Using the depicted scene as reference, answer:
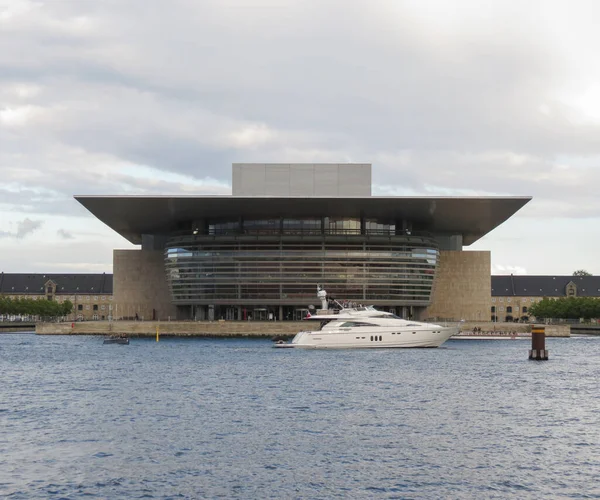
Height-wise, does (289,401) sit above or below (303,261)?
below

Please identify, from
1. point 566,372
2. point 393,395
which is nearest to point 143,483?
point 393,395

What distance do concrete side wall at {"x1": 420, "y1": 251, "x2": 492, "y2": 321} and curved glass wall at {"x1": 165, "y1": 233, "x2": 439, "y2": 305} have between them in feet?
52.9

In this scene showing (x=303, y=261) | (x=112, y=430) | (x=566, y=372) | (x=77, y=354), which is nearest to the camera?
(x=112, y=430)

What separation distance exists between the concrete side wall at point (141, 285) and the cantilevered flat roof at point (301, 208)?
36.7 feet

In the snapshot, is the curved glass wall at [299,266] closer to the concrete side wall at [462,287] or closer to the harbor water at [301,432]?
the concrete side wall at [462,287]

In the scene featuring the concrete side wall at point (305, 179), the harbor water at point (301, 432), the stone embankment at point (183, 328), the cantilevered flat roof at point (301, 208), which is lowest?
the harbor water at point (301, 432)

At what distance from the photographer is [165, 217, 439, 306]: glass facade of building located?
124125 mm

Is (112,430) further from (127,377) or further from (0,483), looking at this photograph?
(127,377)

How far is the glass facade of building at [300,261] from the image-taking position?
407 ft

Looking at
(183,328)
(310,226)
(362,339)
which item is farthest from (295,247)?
(362,339)

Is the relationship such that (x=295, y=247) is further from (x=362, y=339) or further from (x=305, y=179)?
(x=362, y=339)

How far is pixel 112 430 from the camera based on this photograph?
34.3 m

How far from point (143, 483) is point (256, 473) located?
3.42 meters

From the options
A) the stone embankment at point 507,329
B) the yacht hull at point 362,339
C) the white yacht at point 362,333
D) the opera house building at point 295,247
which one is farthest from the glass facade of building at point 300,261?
the yacht hull at point 362,339
